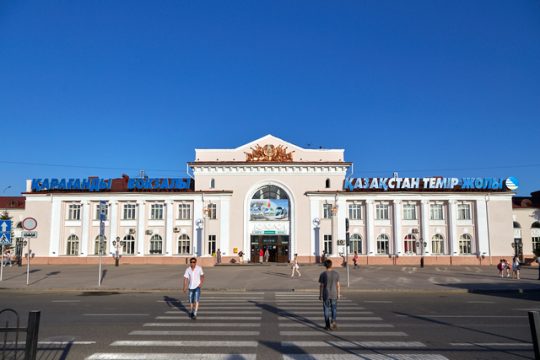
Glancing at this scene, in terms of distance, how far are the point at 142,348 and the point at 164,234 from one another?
132 feet

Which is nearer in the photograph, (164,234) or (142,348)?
(142,348)

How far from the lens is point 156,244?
4794 centimetres

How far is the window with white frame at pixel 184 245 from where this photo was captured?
47.6 metres

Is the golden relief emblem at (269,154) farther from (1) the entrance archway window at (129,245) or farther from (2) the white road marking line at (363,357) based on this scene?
(2) the white road marking line at (363,357)

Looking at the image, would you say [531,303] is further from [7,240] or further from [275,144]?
[275,144]

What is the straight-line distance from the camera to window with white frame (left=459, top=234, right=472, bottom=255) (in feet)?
155

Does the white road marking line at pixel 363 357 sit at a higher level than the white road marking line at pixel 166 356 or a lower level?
lower

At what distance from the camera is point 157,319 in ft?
41.1

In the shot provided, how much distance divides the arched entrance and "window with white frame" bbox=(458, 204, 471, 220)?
1874 centimetres

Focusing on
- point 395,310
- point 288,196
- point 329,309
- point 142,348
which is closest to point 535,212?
point 288,196

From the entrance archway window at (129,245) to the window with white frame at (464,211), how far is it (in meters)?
35.7

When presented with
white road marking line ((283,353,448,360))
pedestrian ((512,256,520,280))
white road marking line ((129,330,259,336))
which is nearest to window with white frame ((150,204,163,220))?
pedestrian ((512,256,520,280))

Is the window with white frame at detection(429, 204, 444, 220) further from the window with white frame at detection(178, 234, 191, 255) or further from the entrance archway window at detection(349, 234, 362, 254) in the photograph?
the window with white frame at detection(178, 234, 191, 255)

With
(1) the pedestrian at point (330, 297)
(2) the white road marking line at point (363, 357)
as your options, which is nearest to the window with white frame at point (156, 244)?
(1) the pedestrian at point (330, 297)
